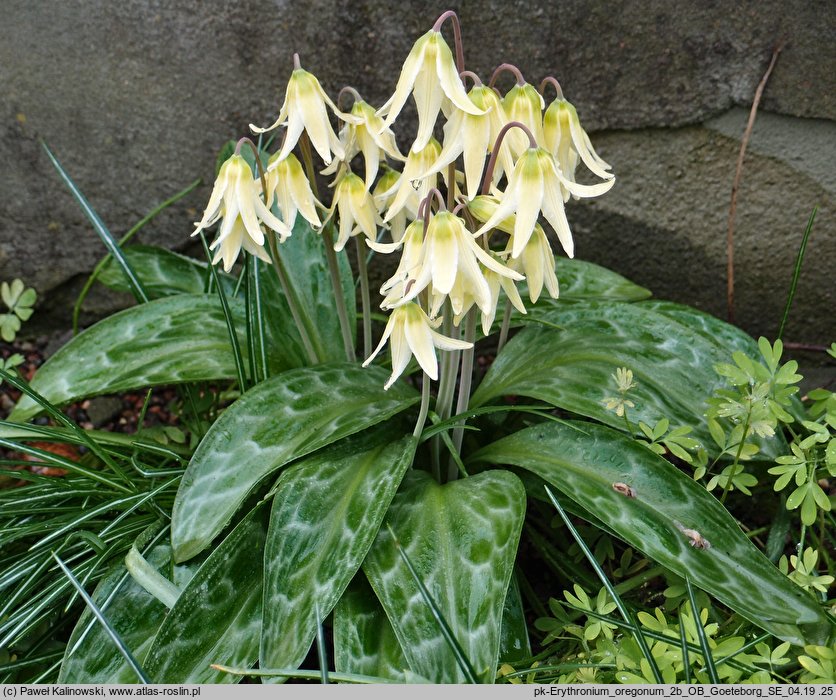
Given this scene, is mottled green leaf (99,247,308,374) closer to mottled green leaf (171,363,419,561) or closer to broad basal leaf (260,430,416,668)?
mottled green leaf (171,363,419,561)

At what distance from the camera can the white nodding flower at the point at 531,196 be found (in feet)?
4.15

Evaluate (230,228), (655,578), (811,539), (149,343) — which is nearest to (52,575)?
(149,343)

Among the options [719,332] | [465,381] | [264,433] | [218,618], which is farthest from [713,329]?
[218,618]

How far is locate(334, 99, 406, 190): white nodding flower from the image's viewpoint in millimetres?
1503

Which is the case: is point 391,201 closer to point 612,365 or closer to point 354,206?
point 354,206

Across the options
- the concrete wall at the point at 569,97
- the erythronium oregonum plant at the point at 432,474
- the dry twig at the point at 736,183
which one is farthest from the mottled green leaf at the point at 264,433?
the dry twig at the point at 736,183

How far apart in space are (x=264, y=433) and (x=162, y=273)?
86cm

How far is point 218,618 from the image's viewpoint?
1462 mm

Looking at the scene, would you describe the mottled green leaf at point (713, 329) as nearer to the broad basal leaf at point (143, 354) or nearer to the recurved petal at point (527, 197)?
the recurved petal at point (527, 197)

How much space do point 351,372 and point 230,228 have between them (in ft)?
1.50

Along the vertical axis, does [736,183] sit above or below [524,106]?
below

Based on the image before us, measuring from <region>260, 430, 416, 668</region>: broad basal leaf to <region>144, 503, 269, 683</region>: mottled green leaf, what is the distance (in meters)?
0.09

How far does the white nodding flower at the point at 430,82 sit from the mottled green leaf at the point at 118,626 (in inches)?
36.9

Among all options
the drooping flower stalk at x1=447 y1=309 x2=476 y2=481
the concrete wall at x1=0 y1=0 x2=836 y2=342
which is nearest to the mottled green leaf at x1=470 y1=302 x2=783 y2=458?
the drooping flower stalk at x1=447 y1=309 x2=476 y2=481
